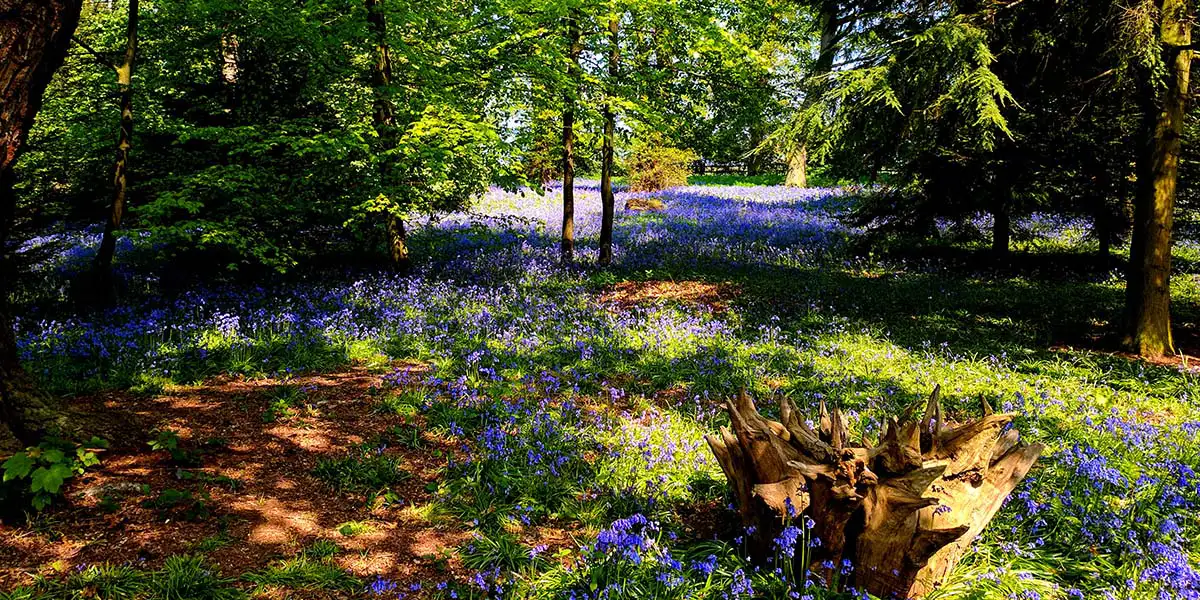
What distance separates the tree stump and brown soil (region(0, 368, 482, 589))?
2.01 metres

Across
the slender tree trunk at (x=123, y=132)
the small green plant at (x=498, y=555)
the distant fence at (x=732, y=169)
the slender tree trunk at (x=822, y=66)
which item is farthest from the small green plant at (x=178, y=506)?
the distant fence at (x=732, y=169)

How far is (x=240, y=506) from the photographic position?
4238mm

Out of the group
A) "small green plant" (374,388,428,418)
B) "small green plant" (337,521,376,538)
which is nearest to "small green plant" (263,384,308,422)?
"small green plant" (374,388,428,418)

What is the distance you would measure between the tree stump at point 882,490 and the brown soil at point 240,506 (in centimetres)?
201

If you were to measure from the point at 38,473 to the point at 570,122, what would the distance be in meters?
10.4

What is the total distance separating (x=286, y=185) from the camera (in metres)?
9.84

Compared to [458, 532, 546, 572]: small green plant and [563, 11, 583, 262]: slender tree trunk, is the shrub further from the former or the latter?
[458, 532, 546, 572]: small green plant

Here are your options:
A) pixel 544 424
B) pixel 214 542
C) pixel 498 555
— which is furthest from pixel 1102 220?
pixel 214 542

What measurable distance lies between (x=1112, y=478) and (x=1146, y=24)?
18.6ft

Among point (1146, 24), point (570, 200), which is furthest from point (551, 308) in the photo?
point (1146, 24)

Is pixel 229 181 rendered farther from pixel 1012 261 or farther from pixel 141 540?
pixel 1012 261

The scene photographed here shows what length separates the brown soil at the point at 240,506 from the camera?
362cm

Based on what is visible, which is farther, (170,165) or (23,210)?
(170,165)

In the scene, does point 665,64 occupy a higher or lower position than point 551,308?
higher
